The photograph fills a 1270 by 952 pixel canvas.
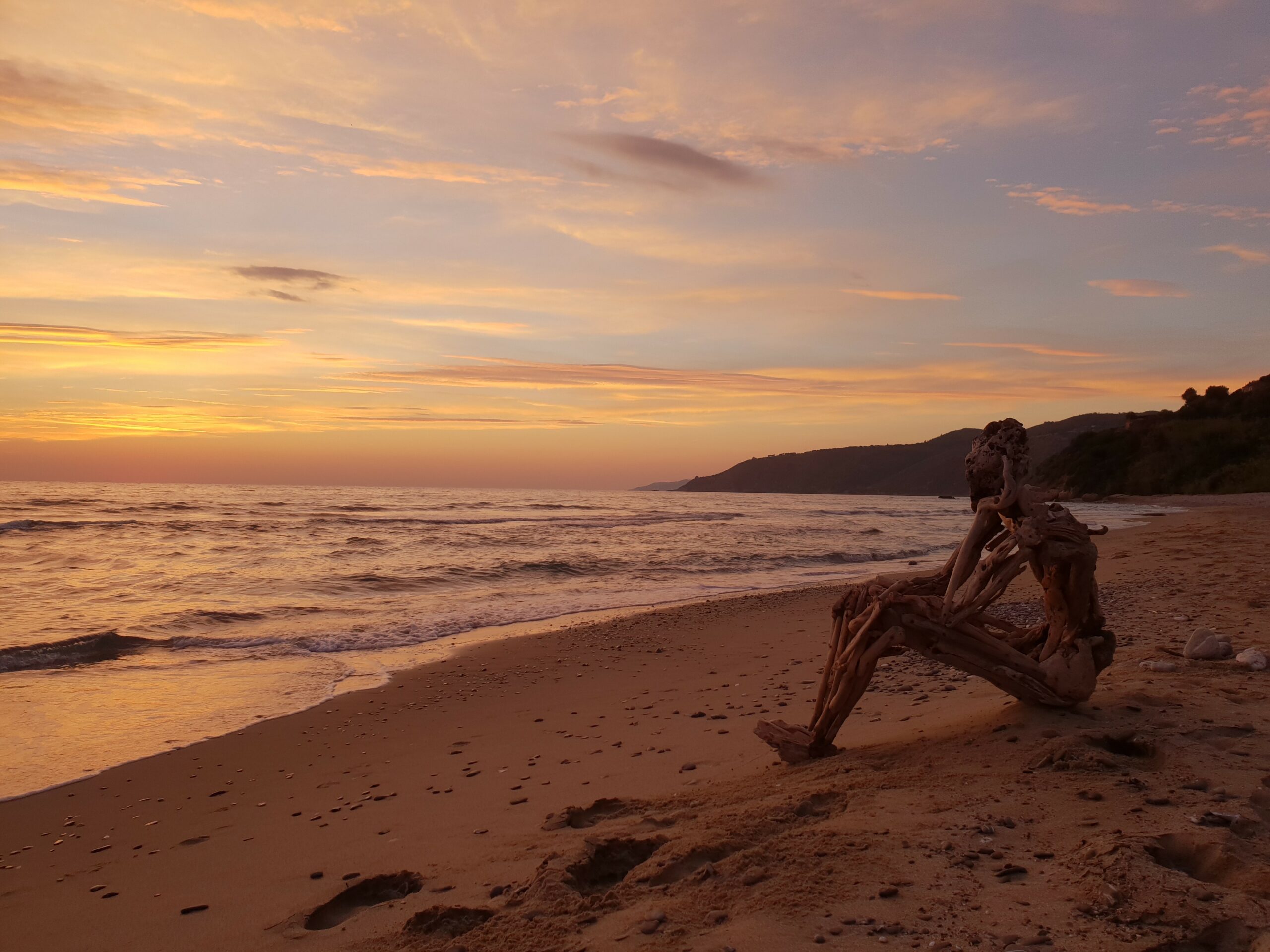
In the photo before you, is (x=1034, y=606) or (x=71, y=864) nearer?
(x=71, y=864)

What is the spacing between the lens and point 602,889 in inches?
137

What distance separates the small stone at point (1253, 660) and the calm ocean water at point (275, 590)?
8.78 meters

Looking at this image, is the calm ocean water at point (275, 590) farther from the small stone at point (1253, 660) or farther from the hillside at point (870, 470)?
the hillside at point (870, 470)

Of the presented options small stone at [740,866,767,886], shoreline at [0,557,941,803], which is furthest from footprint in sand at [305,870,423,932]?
shoreline at [0,557,941,803]

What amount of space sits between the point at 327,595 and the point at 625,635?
8603mm

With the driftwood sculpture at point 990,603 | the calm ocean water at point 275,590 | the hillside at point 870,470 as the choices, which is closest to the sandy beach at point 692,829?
the driftwood sculpture at point 990,603

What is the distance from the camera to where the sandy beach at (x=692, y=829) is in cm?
289

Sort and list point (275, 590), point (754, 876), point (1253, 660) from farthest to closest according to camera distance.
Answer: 1. point (275, 590)
2. point (1253, 660)
3. point (754, 876)

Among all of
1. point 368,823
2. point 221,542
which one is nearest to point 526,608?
point 368,823

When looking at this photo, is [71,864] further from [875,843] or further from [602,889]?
[875,843]

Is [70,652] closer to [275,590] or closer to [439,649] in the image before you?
[439,649]

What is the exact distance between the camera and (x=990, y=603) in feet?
14.8

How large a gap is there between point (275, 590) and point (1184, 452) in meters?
69.4

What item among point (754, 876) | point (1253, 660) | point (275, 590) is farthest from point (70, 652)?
point (1253, 660)
